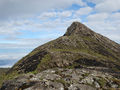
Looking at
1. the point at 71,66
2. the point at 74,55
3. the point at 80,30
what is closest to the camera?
the point at 71,66

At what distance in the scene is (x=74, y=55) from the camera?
66.6 meters

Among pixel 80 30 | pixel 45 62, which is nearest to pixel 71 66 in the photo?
pixel 45 62

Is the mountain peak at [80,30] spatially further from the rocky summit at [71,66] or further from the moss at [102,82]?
the moss at [102,82]

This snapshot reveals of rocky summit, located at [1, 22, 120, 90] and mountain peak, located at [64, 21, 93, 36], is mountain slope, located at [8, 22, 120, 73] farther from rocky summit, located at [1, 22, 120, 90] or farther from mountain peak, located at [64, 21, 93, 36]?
mountain peak, located at [64, 21, 93, 36]

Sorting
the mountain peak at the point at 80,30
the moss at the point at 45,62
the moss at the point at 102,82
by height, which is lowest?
the moss at the point at 102,82

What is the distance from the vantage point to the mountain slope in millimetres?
61406

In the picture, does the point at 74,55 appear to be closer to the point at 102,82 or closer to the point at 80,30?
the point at 102,82

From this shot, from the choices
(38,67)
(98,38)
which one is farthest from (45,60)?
(98,38)

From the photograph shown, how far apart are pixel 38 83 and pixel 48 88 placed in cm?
232

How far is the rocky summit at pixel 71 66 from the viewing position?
29.4 meters

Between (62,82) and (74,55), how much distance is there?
38.1 meters

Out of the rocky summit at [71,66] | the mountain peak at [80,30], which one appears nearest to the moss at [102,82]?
the rocky summit at [71,66]

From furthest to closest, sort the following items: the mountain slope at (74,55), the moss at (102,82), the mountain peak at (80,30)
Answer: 1. the mountain peak at (80,30)
2. the mountain slope at (74,55)
3. the moss at (102,82)

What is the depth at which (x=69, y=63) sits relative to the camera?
6259 centimetres
